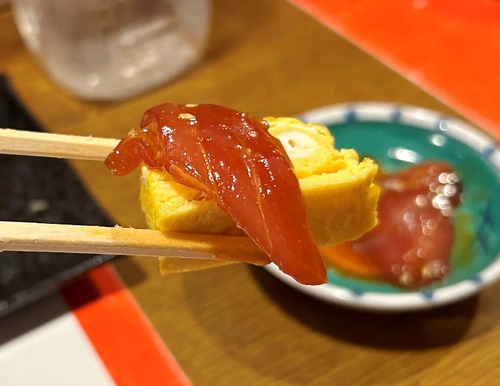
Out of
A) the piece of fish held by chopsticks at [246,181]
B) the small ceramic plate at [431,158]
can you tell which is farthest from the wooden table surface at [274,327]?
the piece of fish held by chopsticks at [246,181]

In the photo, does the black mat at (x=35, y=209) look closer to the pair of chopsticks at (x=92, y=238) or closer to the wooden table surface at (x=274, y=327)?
the wooden table surface at (x=274, y=327)

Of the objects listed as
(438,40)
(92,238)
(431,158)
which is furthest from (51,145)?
(438,40)

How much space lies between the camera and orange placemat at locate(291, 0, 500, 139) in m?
1.27

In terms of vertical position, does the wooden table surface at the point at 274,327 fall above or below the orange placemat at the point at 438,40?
below

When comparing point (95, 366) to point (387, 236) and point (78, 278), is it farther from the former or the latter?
point (387, 236)

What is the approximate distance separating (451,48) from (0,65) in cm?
100

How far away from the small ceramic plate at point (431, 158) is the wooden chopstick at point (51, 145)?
34 cm

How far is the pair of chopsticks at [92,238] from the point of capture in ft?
1.54

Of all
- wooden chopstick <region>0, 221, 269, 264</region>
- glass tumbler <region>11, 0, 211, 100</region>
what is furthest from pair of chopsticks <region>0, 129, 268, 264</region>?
glass tumbler <region>11, 0, 211, 100</region>

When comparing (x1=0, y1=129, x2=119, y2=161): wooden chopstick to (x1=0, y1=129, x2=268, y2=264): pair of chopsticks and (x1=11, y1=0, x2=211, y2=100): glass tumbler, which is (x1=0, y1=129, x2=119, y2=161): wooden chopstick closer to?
(x1=0, y1=129, x2=268, y2=264): pair of chopsticks

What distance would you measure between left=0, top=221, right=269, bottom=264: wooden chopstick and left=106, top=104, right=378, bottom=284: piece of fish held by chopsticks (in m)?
0.02

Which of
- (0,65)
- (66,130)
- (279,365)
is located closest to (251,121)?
(279,365)

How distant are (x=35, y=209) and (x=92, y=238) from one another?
568mm

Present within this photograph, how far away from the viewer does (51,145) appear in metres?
0.56
